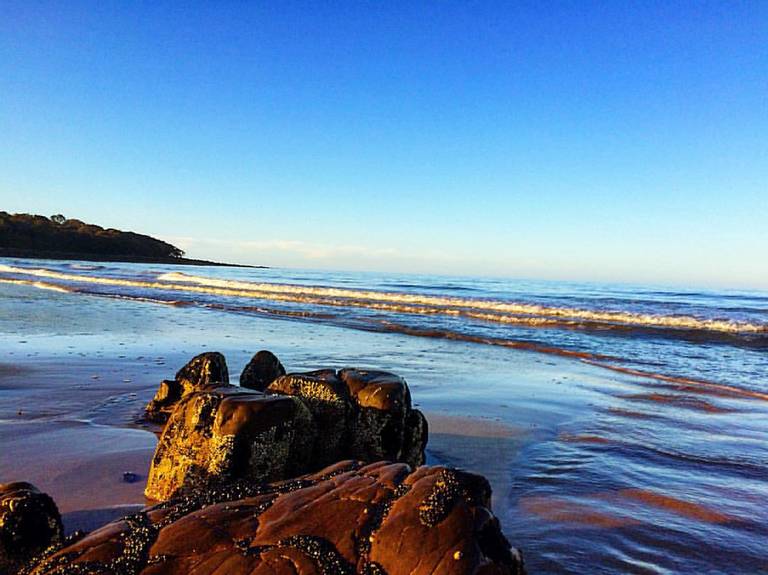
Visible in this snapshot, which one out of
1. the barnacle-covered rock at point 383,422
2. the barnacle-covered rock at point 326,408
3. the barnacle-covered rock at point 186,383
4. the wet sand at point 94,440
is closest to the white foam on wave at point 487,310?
the wet sand at point 94,440

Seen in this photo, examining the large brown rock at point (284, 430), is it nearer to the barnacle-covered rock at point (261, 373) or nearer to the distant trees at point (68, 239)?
the barnacle-covered rock at point (261, 373)

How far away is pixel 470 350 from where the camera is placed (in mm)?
10953

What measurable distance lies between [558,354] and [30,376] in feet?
29.3

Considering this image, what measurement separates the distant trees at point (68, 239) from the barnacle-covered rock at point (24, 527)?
8551 centimetres

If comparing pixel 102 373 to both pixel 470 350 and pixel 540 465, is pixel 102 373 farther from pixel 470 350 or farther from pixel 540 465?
pixel 470 350

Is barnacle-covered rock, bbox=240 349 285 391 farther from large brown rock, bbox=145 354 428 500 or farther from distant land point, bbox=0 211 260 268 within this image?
distant land point, bbox=0 211 260 268

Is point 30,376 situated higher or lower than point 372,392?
lower

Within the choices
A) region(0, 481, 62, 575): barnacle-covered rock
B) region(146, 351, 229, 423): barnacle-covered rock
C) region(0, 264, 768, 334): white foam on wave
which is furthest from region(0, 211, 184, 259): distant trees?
region(0, 481, 62, 575): barnacle-covered rock

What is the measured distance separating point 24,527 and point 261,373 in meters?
3.31

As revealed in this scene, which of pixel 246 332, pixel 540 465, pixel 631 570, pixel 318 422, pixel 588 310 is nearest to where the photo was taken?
pixel 631 570

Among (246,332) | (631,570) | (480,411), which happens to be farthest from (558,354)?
(631,570)

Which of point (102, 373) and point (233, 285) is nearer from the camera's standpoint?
point (102, 373)

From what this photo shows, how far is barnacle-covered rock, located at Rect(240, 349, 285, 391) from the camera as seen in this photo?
18.1ft

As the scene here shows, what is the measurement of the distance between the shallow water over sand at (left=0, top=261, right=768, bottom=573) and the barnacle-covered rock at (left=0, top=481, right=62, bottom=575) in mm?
764
